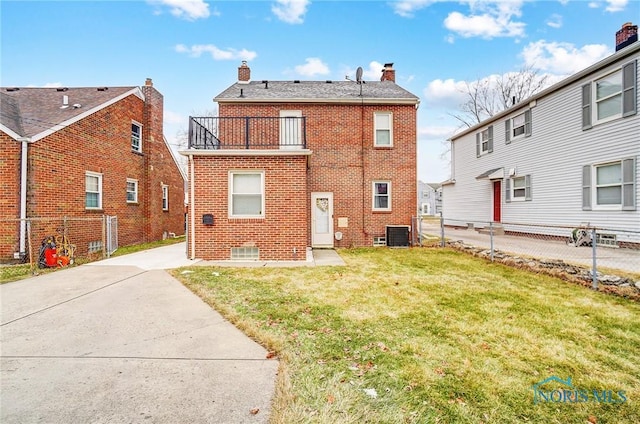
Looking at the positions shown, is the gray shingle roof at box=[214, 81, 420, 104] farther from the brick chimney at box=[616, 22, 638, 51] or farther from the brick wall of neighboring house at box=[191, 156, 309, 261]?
the brick chimney at box=[616, 22, 638, 51]

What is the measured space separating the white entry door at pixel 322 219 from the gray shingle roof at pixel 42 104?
9082 mm

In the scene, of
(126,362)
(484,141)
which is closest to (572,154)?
(484,141)

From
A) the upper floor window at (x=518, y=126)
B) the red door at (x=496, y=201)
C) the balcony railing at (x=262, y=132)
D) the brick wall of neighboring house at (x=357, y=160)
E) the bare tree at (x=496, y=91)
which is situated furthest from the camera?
the bare tree at (x=496, y=91)

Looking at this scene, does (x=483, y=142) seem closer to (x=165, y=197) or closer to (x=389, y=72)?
(x=389, y=72)

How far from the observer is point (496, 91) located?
2722 centimetres

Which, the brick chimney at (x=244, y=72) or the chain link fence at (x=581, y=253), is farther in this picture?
the brick chimney at (x=244, y=72)

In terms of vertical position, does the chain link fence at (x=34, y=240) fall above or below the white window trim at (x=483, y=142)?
below

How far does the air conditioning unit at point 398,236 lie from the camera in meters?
12.0

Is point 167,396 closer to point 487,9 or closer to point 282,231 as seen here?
point 282,231

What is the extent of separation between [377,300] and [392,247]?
7056mm

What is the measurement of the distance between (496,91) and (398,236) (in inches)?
925

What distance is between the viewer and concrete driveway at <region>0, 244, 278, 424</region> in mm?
2254

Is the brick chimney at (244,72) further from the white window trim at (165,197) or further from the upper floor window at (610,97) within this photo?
the upper floor window at (610,97)

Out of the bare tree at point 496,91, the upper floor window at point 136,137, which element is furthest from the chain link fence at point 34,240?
the bare tree at point 496,91
